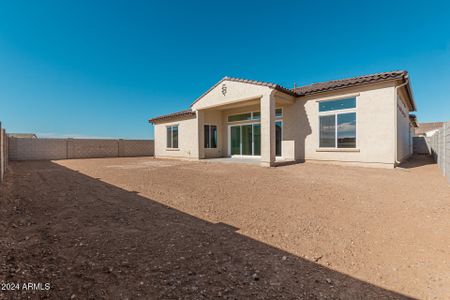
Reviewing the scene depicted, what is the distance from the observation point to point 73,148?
1956 centimetres

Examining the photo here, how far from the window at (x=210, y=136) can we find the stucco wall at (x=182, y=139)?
2.71 ft

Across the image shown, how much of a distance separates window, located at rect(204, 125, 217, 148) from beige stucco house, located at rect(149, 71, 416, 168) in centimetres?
7

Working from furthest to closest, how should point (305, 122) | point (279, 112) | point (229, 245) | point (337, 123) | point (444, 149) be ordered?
point (279, 112), point (305, 122), point (337, 123), point (444, 149), point (229, 245)

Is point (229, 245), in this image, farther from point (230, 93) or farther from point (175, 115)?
point (175, 115)

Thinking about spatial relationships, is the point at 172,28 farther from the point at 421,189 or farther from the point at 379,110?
the point at 421,189

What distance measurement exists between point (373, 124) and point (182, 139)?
37.8 ft

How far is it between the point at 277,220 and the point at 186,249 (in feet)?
5.44

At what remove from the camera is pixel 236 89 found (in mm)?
11539

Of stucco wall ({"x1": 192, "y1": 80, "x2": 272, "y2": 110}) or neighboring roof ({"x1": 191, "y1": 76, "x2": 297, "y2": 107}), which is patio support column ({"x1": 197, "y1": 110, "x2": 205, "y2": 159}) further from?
neighboring roof ({"x1": 191, "y1": 76, "x2": 297, "y2": 107})

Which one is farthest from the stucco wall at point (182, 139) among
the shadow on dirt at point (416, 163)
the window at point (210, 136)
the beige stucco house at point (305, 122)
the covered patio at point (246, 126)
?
the shadow on dirt at point (416, 163)

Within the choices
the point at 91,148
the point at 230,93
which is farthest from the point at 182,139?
the point at 91,148

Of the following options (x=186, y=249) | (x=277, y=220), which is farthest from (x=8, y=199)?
(x=277, y=220)

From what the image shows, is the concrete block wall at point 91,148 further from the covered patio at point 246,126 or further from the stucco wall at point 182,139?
the covered patio at point 246,126

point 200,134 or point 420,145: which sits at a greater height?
point 200,134
